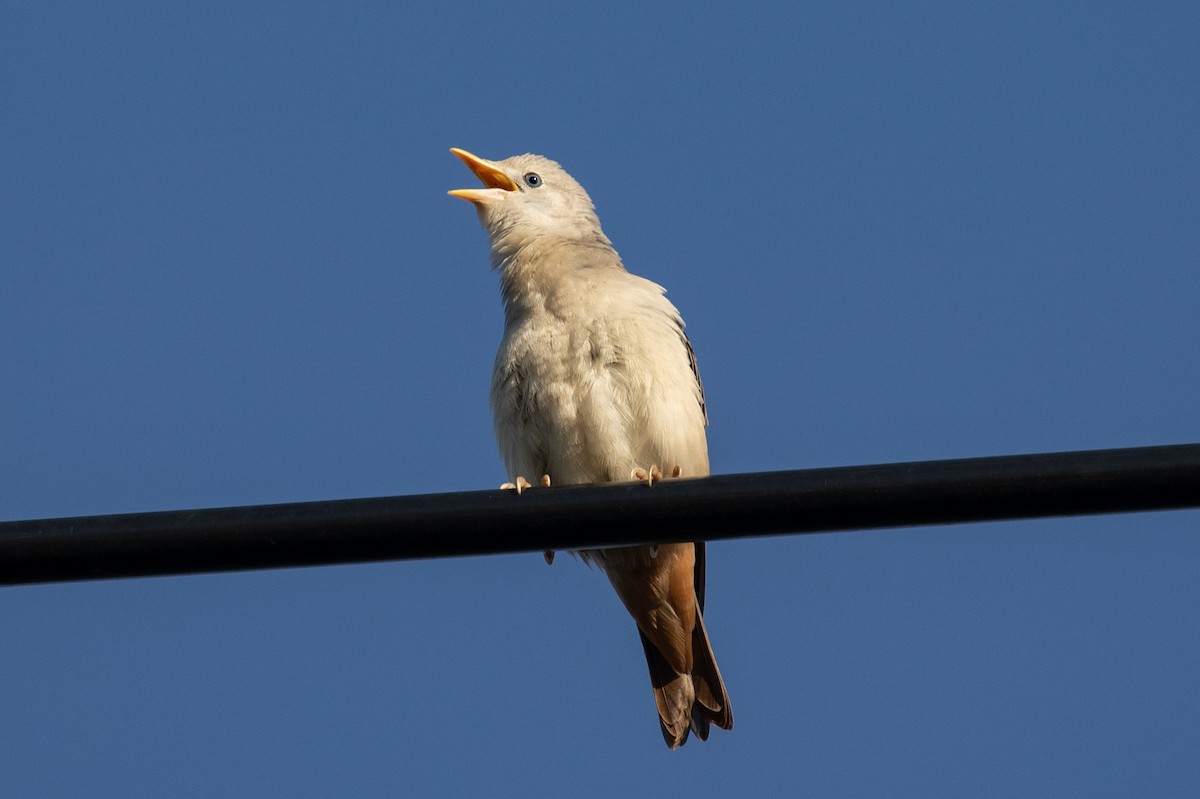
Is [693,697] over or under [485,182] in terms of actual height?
under

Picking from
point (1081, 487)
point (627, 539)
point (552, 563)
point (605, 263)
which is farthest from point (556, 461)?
point (1081, 487)

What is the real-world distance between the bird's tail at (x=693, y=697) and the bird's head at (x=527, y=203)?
2260mm

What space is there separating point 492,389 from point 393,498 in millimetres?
3559

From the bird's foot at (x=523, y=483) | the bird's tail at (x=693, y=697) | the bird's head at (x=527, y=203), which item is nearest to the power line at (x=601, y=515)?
the bird's foot at (x=523, y=483)

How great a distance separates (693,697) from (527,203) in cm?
289

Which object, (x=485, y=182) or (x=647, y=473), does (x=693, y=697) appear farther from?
(x=485, y=182)

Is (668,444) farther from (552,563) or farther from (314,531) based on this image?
(314,531)

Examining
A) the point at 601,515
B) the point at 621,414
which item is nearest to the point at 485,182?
the point at 621,414

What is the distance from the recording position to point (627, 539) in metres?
3.97

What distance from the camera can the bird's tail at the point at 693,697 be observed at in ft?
24.1

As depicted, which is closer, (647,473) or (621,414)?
(647,473)

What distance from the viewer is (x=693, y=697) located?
7.37 meters

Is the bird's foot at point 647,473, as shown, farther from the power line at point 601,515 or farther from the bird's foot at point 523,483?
the power line at point 601,515

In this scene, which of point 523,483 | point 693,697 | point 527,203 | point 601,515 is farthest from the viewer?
point 527,203
